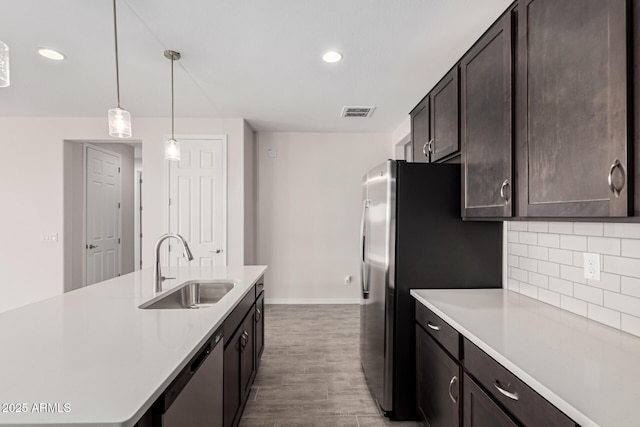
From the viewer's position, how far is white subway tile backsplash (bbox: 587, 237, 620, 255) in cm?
139

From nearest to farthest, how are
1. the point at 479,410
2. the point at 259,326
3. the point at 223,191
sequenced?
the point at 479,410
the point at 259,326
the point at 223,191

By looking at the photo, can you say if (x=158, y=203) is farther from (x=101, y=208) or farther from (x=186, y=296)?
(x=186, y=296)

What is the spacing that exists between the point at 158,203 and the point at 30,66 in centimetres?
187

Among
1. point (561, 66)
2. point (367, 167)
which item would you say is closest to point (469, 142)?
point (561, 66)

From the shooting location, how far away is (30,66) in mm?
2691

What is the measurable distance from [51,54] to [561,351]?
11.8 feet

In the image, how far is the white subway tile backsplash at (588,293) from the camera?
1.46m

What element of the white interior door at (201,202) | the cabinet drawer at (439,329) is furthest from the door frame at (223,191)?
the cabinet drawer at (439,329)

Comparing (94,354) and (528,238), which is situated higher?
(528,238)

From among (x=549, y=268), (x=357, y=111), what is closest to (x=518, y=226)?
(x=549, y=268)

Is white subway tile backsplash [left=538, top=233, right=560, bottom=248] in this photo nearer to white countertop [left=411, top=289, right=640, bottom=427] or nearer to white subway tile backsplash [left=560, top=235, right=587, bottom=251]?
white subway tile backsplash [left=560, top=235, right=587, bottom=251]

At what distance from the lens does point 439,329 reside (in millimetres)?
1691

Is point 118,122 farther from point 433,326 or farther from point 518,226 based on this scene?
point 518,226

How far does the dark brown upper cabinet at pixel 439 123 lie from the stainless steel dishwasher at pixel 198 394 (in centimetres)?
186
